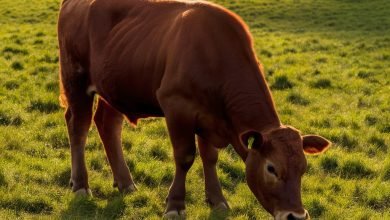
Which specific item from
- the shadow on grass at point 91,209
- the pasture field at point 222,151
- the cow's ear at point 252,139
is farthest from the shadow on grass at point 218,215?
the cow's ear at point 252,139

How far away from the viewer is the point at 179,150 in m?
6.34

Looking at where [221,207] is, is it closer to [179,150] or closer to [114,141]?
[179,150]

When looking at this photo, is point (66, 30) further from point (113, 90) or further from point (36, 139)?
point (36, 139)

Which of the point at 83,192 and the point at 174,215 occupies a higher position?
the point at 174,215

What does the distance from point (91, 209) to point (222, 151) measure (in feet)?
8.76

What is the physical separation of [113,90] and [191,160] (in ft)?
4.11

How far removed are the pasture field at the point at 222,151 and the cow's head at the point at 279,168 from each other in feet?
3.99

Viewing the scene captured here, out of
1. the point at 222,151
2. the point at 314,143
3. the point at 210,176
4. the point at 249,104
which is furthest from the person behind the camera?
the point at 222,151

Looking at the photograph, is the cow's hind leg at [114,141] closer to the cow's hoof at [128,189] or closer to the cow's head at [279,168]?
the cow's hoof at [128,189]

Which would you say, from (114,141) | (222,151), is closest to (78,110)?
(114,141)

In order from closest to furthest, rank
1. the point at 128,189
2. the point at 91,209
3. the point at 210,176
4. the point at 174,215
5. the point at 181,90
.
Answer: the point at 181,90 → the point at 174,215 → the point at 91,209 → the point at 210,176 → the point at 128,189

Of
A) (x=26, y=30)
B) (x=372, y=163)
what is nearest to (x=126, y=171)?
(x=372, y=163)

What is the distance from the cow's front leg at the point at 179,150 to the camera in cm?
616

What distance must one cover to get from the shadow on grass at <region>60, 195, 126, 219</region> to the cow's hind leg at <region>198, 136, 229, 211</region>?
952 mm
